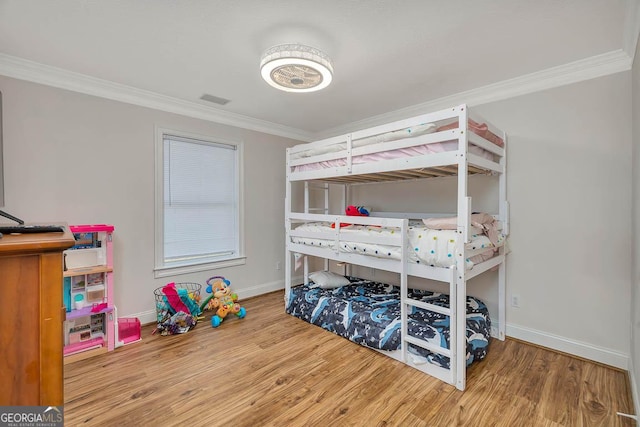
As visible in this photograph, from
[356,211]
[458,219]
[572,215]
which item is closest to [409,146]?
[458,219]

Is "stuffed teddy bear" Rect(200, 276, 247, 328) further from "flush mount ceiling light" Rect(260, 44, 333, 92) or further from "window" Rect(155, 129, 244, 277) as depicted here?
"flush mount ceiling light" Rect(260, 44, 333, 92)

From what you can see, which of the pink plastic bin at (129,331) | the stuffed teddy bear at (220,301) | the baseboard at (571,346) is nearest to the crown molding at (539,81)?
the baseboard at (571,346)

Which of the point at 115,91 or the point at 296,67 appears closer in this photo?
the point at 296,67

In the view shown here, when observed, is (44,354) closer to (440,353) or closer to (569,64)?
(440,353)

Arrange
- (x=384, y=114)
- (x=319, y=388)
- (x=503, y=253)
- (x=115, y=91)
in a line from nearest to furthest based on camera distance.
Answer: (x=319, y=388) < (x=503, y=253) < (x=115, y=91) < (x=384, y=114)

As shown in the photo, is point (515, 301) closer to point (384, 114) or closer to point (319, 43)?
point (384, 114)

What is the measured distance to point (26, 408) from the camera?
30.2 inches

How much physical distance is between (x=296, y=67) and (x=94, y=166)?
2087 mm

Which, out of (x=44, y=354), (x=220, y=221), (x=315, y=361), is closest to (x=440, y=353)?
(x=315, y=361)

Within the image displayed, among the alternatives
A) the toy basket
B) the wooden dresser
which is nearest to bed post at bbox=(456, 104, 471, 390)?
the wooden dresser

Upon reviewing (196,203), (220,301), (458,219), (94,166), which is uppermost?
(94,166)

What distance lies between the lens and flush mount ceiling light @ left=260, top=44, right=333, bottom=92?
191 cm

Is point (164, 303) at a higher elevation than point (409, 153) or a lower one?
lower

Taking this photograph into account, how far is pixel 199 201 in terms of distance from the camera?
3354mm
